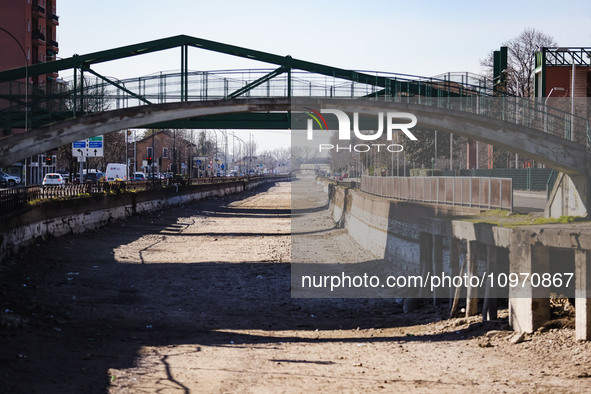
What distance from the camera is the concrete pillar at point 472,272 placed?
20.1 metres

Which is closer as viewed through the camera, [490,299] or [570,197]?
[490,299]

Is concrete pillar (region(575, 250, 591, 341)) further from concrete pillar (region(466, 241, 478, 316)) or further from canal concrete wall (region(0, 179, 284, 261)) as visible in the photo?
canal concrete wall (region(0, 179, 284, 261))

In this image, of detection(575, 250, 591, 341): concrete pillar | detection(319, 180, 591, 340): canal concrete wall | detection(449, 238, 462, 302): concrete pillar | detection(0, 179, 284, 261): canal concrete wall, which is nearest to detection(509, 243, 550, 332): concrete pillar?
detection(319, 180, 591, 340): canal concrete wall

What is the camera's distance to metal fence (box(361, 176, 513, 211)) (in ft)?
86.3

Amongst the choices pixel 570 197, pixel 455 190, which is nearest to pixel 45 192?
pixel 455 190

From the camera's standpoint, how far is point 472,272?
20.3 meters

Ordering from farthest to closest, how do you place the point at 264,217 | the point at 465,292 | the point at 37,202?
the point at 264,217
the point at 37,202
the point at 465,292

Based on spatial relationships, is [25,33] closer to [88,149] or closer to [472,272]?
[88,149]

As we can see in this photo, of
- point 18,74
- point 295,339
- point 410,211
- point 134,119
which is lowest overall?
point 295,339

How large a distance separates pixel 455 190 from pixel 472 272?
11272 mm

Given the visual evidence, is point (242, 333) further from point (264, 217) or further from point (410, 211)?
point (264, 217)

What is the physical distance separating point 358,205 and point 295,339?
93.9 ft

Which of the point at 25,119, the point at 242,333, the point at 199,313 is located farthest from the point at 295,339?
the point at 25,119

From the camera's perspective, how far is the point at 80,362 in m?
15.4
